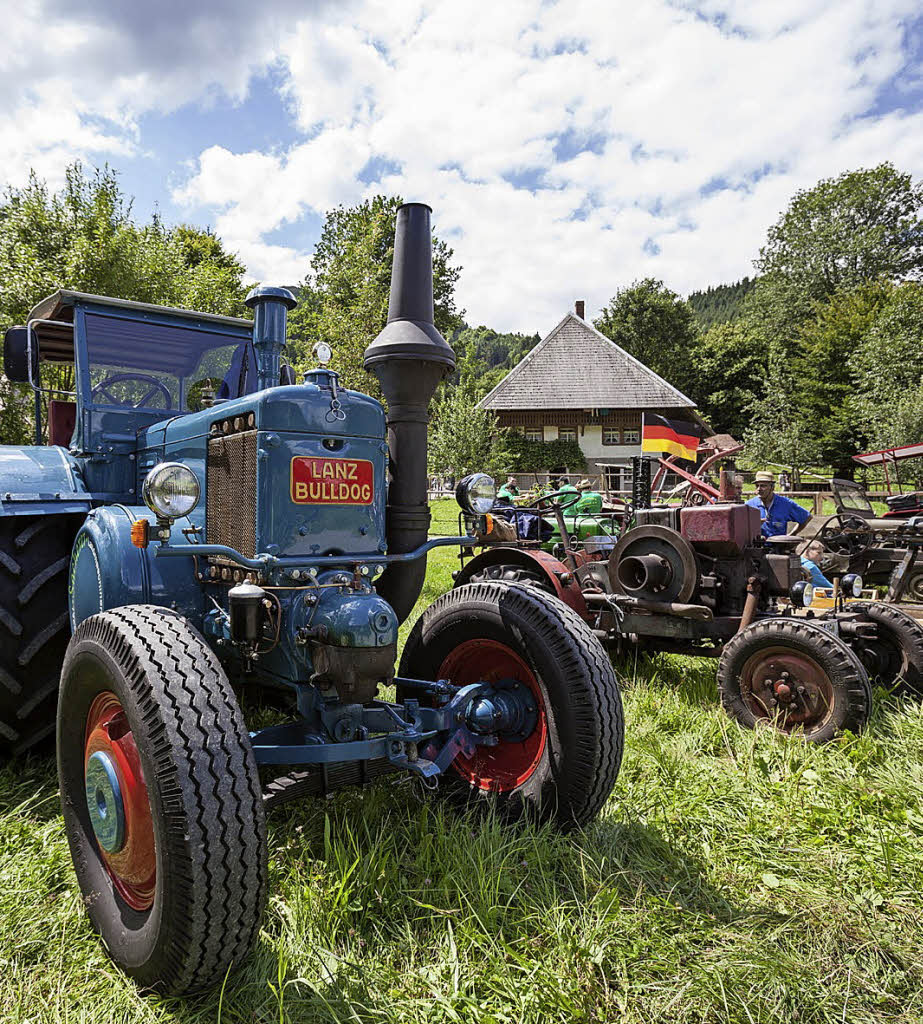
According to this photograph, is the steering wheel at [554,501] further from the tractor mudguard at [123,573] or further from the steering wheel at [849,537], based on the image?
the tractor mudguard at [123,573]

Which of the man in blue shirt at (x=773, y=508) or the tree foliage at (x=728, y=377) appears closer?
the man in blue shirt at (x=773, y=508)

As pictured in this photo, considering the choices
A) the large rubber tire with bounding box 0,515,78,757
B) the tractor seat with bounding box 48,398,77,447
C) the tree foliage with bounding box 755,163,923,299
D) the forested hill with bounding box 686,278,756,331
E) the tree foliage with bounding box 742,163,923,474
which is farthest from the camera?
the forested hill with bounding box 686,278,756,331

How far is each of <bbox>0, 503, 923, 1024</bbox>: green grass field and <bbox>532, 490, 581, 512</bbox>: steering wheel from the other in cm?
258

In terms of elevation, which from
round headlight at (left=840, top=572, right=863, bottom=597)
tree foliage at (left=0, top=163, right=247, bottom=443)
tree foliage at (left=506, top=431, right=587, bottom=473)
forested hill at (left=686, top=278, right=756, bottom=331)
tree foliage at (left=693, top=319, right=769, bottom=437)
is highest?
forested hill at (left=686, top=278, right=756, bottom=331)

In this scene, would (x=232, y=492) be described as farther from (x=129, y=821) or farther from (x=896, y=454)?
(x=896, y=454)

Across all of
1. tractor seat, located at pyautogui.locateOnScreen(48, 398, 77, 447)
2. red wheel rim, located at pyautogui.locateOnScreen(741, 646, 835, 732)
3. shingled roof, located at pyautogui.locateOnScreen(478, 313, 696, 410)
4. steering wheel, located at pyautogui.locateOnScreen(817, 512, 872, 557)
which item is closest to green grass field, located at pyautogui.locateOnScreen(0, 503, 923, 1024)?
red wheel rim, located at pyautogui.locateOnScreen(741, 646, 835, 732)

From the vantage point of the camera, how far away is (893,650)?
4.70 metres

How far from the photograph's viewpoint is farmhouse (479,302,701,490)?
27156 mm

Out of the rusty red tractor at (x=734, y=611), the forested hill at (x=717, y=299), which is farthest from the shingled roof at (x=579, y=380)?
the forested hill at (x=717, y=299)

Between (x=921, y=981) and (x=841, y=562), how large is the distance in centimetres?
428

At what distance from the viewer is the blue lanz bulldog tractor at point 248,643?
180 cm

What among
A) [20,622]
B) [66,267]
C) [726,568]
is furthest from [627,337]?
[20,622]

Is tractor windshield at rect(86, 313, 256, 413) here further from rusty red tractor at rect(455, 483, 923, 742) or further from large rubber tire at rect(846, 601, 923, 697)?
large rubber tire at rect(846, 601, 923, 697)

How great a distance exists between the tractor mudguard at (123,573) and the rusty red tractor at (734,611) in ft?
6.47
